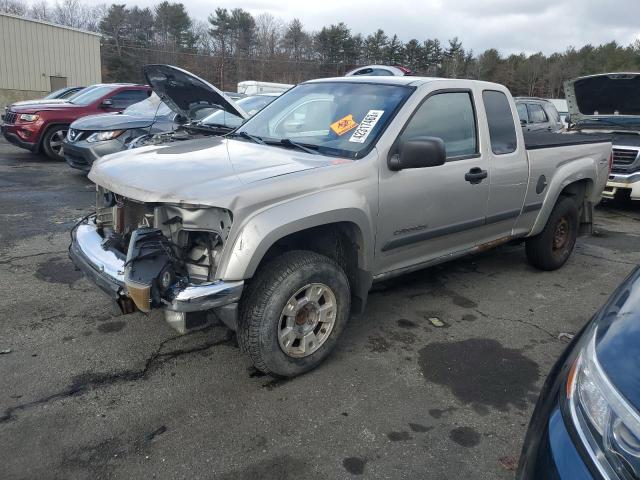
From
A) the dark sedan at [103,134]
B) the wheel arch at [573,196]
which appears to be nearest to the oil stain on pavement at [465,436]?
the wheel arch at [573,196]

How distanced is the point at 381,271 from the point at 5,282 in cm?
326

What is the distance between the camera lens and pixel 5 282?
4.45 metres

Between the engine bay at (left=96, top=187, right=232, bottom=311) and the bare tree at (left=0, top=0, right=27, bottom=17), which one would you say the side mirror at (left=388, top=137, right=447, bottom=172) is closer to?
the engine bay at (left=96, top=187, right=232, bottom=311)

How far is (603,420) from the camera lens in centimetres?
147

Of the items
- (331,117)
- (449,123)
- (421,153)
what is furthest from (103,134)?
(421,153)

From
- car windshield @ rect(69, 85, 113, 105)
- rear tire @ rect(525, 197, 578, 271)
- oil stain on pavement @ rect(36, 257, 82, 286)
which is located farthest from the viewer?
car windshield @ rect(69, 85, 113, 105)

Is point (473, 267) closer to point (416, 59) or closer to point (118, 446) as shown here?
point (118, 446)

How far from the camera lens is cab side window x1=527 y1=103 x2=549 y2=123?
1264cm

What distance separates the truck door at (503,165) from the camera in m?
4.32

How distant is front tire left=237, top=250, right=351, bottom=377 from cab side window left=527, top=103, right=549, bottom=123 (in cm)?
1109

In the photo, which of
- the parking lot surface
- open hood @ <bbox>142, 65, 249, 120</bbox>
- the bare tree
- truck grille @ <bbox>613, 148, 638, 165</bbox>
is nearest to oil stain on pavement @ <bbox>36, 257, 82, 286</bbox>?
the parking lot surface

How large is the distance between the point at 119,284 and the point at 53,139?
9.70 metres

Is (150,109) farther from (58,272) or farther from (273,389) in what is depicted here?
(273,389)

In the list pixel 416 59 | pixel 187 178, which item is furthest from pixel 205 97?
pixel 416 59
